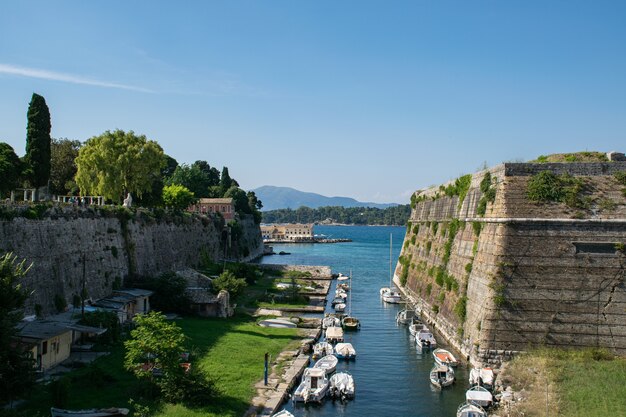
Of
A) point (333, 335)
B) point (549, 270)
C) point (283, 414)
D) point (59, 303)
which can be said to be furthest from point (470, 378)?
point (59, 303)

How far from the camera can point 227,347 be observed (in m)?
27.3

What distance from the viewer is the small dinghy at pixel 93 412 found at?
53.6 feet

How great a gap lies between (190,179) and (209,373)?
75.1m

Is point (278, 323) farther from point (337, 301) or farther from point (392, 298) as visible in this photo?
point (392, 298)

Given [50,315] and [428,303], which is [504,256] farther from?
[50,315]

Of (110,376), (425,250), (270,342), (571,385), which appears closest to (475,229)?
(571,385)

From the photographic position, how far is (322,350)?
94.4 ft

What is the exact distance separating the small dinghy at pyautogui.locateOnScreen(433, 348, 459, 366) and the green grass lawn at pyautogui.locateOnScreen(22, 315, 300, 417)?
8.00 metres

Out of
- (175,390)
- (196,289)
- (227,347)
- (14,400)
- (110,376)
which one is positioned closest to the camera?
(14,400)

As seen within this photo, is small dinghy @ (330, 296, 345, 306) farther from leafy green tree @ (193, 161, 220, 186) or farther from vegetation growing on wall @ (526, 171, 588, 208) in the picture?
leafy green tree @ (193, 161, 220, 186)

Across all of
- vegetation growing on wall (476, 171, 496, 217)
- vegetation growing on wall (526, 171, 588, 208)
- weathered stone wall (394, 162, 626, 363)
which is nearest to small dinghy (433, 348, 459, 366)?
weathered stone wall (394, 162, 626, 363)

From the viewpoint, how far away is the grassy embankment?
743 inches

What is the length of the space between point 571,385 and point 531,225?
7.72 metres

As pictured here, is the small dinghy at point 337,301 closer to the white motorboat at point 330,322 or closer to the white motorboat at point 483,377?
the white motorboat at point 330,322
